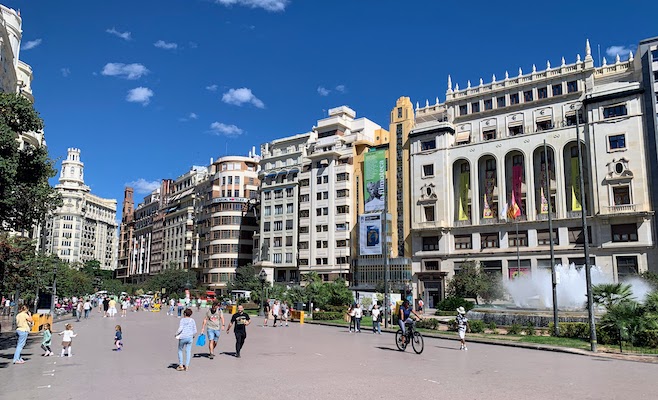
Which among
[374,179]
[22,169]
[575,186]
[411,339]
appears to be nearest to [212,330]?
[411,339]

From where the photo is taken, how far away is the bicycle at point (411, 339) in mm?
17766

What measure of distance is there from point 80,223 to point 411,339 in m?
159

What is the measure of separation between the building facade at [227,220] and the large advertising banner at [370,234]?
1069 inches

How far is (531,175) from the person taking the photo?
62.6 meters

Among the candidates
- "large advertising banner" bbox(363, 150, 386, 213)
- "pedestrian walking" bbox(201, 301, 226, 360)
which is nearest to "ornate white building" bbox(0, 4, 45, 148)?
"pedestrian walking" bbox(201, 301, 226, 360)

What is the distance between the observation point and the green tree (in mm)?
15188

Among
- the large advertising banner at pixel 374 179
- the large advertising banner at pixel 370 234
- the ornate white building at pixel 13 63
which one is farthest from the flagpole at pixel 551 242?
the ornate white building at pixel 13 63

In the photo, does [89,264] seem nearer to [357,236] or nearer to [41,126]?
[357,236]

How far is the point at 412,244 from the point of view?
7044cm

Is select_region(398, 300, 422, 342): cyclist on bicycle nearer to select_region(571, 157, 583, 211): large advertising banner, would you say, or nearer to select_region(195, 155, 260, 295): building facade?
select_region(571, 157, 583, 211): large advertising banner

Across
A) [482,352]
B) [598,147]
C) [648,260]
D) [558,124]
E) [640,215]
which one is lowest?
[482,352]

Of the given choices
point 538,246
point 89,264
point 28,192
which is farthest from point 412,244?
point 89,264

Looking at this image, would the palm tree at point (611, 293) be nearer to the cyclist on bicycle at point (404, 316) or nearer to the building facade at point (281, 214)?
the cyclist on bicycle at point (404, 316)

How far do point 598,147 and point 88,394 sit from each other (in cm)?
5897
